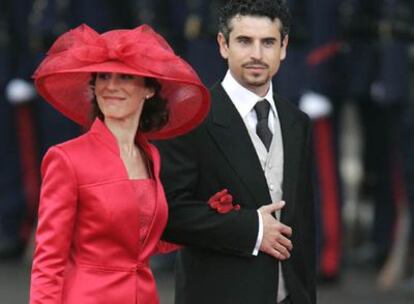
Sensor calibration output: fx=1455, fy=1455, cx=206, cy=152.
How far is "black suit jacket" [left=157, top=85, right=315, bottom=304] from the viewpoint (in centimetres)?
415

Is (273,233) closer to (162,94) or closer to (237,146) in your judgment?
(237,146)

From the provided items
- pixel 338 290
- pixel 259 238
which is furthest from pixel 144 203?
pixel 338 290

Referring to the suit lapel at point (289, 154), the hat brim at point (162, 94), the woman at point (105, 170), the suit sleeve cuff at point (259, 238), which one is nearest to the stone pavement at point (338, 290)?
the suit lapel at point (289, 154)

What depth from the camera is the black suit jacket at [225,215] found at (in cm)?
415

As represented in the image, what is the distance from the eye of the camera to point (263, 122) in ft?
14.1

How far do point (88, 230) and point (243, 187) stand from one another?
23.3 inches

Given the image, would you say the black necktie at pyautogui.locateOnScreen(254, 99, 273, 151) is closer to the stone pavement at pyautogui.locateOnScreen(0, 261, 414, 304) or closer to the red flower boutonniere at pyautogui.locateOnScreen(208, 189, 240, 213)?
the red flower boutonniere at pyautogui.locateOnScreen(208, 189, 240, 213)

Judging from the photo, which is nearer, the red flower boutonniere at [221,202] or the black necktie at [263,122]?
the red flower boutonniere at [221,202]

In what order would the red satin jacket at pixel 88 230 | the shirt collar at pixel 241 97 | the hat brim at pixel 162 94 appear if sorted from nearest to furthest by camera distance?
the red satin jacket at pixel 88 230 → the hat brim at pixel 162 94 → the shirt collar at pixel 241 97

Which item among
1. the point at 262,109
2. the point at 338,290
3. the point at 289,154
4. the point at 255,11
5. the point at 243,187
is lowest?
the point at 338,290

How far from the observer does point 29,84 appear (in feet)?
27.1

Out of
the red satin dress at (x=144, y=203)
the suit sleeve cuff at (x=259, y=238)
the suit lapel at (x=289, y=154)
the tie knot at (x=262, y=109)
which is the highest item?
the tie knot at (x=262, y=109)

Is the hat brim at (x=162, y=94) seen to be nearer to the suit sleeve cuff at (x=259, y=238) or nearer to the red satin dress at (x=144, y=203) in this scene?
the red satin dress at (x=144, y=203)

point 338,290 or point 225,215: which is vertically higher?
point 225,215
